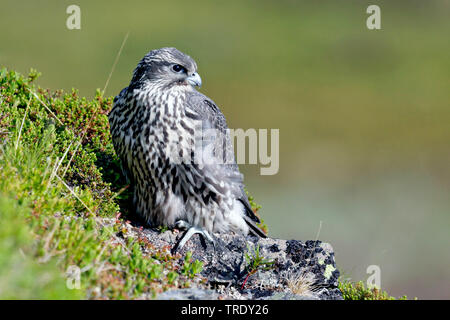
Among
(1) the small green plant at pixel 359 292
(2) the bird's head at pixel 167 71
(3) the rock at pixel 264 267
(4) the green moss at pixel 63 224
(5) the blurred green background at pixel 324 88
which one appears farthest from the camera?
(5) the blurred green background at pixel 324 88

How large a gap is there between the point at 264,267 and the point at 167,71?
2.26m

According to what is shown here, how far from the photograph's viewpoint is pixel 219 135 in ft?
22.4

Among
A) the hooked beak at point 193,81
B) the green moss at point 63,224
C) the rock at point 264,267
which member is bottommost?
the rock at point 264,267

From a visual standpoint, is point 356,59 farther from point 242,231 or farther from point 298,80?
point 242,231

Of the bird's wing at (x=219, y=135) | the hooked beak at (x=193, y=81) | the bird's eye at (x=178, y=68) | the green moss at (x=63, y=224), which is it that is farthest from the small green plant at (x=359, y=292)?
the bird's eye at (x=178, y=68)

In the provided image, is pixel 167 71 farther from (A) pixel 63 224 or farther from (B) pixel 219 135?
(A) pixel 63 224

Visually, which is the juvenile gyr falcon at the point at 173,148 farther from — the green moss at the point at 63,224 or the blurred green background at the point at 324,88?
the blurred green background at the point at 324,88

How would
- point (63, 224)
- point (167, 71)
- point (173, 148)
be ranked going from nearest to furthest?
point (63, 224) < point (173, 148) < point (167, 71)

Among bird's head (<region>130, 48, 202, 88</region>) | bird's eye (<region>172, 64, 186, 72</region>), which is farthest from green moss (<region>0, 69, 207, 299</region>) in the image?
bird's eye (<region>172, 64, 186, 72</region>)

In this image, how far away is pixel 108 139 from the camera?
7.59 metres

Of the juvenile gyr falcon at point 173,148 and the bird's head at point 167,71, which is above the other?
the bird's head at point 167,71

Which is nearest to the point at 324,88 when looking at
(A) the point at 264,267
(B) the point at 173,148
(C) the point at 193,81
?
(C) the point at 193,81

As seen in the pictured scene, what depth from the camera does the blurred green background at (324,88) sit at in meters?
15.2
